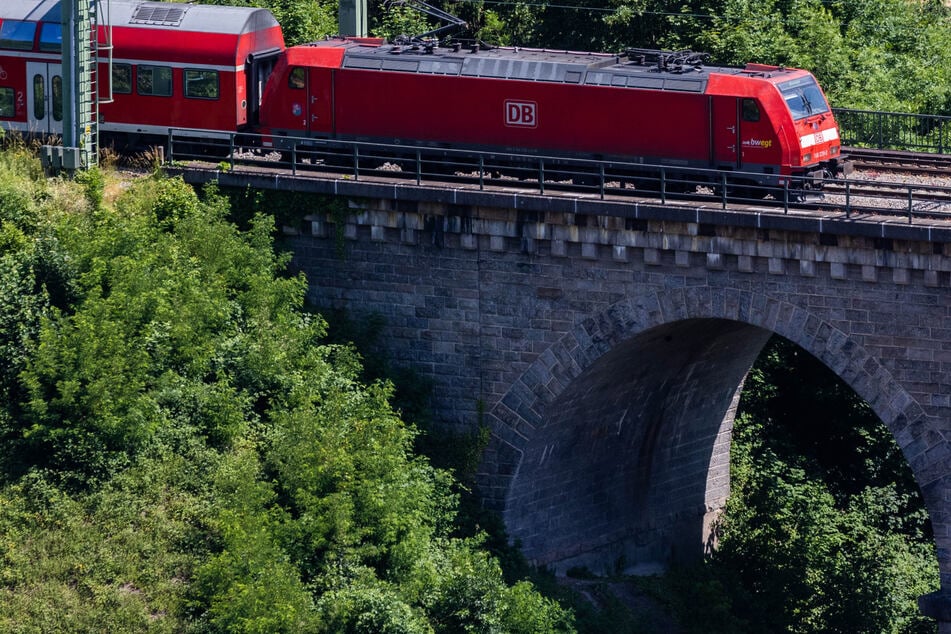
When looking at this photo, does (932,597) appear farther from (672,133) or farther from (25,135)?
(25,135)

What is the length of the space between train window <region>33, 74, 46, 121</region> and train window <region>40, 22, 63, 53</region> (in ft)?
2.36

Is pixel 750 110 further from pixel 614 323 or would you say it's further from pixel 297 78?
pixel 297 78

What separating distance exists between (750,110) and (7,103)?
1655cm

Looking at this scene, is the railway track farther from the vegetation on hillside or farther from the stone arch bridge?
the vegetation on hillside

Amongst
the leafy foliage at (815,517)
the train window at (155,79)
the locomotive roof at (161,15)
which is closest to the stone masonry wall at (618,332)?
the leafy foliage at (815,517)

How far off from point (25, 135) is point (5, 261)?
605 centimetres

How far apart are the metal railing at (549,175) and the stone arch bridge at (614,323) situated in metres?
0.59

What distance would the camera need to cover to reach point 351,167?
33.5m

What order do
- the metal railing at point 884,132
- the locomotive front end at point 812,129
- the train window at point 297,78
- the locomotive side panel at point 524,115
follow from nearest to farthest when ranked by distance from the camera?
the locomotive front end at point 812,129
the locomotive side panel at point 524,115
the train window at point 297,78
the metal railing at point 884,132

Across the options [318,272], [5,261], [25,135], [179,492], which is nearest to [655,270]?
[318,272]

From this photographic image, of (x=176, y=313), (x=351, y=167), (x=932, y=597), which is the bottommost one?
(x=932, y=597)

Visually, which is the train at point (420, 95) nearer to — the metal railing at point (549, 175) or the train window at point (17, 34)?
the train window at point (17, 34)

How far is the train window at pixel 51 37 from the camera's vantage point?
3481 cm

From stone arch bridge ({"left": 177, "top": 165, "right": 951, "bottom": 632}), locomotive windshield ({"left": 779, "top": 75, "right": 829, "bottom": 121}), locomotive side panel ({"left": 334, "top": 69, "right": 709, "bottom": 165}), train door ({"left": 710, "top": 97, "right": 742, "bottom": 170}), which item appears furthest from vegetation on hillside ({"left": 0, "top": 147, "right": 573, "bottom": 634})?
locomotive windshield ({"left": 779, "top": 75, "right": 829, "bottom": 121})
